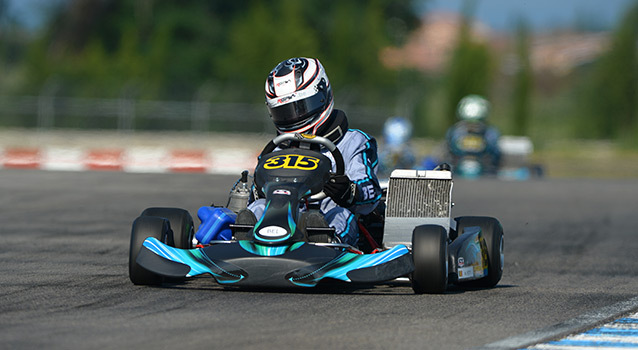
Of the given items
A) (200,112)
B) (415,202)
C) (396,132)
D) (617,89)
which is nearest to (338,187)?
(415,202)

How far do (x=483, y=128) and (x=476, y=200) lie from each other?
4423 millimetres

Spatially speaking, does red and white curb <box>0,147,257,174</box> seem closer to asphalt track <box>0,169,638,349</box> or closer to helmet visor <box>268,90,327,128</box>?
asphalt track <box>0,169,638,349</box>

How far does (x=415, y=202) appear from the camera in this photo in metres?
7.39

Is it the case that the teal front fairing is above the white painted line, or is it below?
above

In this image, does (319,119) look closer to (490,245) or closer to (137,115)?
(490,245)

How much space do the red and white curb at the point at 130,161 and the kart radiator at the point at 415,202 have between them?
16.6 metres

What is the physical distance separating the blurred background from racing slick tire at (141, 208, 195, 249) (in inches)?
940

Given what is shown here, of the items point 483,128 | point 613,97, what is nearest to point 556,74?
point 613,97

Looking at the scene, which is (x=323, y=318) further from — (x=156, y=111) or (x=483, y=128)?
(x=156, y=111)

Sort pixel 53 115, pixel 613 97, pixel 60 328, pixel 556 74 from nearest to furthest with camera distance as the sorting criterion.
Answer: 1. pixel 60 328
2. pixel 53 115
3. pixel 613 97
4. pixel 556 74

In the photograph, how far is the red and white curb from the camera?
23.8 meters

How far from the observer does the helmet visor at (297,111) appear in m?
7.51

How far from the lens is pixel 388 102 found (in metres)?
37.2

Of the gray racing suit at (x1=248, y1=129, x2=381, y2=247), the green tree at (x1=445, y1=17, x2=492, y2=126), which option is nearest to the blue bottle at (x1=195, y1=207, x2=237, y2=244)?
the gray racing suit at (x1=248, y1=129, x2=381, y2=247)
